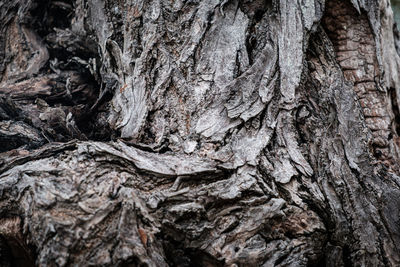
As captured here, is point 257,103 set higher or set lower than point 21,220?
higher

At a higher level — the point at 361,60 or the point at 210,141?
the point at 361,60

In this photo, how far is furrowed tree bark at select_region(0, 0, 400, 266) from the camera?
1150mm

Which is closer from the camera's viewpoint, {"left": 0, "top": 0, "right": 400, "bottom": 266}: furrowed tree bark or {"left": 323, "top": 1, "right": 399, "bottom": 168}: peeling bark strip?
{"left": 0, "top": 0, "right": 400, "bottom": 266}: furrowed tree bark

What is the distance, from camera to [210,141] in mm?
1386

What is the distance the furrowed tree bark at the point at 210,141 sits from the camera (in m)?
1.15

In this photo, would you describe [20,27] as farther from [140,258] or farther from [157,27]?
[140,258]

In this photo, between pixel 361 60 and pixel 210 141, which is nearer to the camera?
pixel 210 141

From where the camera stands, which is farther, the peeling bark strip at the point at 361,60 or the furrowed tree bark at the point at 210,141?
the peeling bark strip at the point at 361,60

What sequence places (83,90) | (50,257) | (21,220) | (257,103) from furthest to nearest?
(83,90) → (257,103) → (21,220) → (50,257)

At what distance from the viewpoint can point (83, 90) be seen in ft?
6.68

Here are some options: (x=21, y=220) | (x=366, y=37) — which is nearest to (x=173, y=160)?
(x=21, y=220)

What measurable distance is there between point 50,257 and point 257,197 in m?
0.73

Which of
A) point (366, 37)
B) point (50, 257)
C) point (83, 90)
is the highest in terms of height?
point (366, 37)

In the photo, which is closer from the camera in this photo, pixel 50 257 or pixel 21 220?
pixel 50 257
